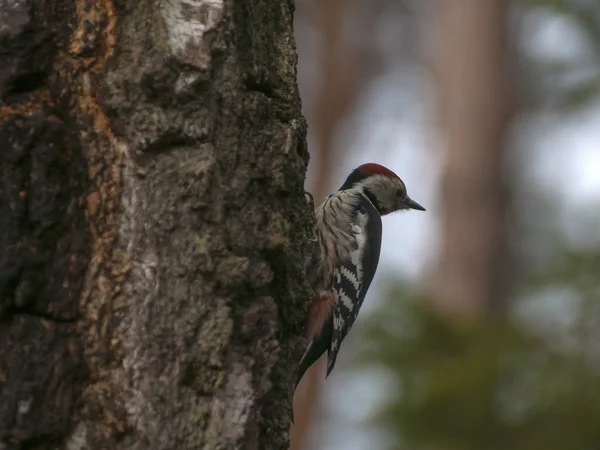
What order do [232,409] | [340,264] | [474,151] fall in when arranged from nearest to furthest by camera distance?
[232,409] < [340,264] < [474,151]

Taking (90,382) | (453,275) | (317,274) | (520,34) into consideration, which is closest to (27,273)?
(90,382)

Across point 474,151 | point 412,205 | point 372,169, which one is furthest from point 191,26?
point 474,151

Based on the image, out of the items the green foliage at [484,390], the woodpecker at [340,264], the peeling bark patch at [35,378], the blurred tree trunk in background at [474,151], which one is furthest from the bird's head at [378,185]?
the blurred tree trunk in background at [474,151]

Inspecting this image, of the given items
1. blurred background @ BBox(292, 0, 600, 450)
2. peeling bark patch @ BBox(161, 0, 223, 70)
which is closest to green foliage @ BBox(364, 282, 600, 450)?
blurred background @ BBox(292, 0, 600, 450)

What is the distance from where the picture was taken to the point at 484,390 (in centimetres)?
678

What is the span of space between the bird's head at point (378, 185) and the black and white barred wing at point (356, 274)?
36cm

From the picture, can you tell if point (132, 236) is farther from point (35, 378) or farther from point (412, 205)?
point (412, 205)

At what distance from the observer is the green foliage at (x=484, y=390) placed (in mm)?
6711

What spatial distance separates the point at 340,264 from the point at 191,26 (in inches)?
77.7

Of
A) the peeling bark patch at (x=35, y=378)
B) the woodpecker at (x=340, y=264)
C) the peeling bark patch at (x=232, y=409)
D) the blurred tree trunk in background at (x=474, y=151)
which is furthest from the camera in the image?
the blurred tree trunk in background at (x=474, y=151)

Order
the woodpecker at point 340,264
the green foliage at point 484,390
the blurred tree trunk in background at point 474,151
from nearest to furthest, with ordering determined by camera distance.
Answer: the woodpecker at point 340,264, the green foliage at point 484,390, the blurred tree trunk in background at point 474,151

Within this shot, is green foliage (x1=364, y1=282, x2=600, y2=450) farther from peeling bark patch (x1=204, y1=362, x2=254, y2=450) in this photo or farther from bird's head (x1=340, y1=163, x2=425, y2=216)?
peeling bark patch (x1=204, y1=362, x2=254, y2=450)

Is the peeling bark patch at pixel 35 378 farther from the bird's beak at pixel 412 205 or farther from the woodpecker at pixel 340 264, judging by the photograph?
the bird's beak at pixel 412 205

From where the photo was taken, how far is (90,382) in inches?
92.8
